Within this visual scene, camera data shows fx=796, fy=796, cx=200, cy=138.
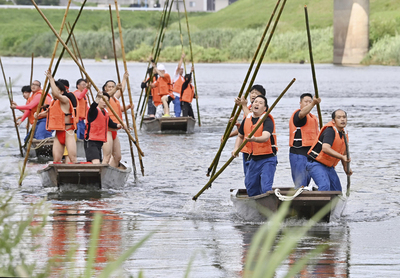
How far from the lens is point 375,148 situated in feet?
67.1

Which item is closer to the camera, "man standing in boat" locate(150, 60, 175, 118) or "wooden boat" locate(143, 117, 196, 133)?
"man standing in boat" locate(150, 60, 175, 118)

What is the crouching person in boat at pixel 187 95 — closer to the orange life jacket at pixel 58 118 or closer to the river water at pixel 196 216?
the river water at pixel 196 216

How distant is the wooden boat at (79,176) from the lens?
39.3 ft

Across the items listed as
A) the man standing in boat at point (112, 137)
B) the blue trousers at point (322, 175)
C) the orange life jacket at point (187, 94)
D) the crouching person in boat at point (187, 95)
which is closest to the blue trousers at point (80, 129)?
the man standing in boat at point (112, 137)

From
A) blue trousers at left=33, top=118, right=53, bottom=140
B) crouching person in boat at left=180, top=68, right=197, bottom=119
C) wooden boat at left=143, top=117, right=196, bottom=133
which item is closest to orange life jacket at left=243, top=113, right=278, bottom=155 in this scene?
blue trousers at left=33, top=118, right=53, bottom=140

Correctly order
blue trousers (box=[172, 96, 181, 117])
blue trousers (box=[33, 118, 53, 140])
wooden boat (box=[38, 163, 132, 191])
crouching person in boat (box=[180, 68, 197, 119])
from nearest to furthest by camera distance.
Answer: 1. wooden boat (box=[38, 163, 132, 191])
2. blue trousers (box=[33, 118, 53, 140])
3. crouching person in boat (box=[180, 68, 197, 119])
4. blue trousers (box=[172, 96, 181, 117])

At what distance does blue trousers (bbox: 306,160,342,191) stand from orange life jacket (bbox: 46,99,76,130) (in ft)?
13.7

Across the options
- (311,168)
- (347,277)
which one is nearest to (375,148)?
(311,168)

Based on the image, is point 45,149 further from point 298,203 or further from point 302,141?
point 298,203

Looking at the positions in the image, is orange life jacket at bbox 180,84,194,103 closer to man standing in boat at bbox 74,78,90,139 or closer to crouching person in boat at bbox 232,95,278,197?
man standing in boat at bbox 74,78,90,139

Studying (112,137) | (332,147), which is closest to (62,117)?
(112,137)

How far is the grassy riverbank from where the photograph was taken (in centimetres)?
8281

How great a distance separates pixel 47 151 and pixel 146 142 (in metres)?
4.29

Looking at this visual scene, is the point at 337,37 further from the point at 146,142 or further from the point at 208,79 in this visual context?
the point at 146,142
